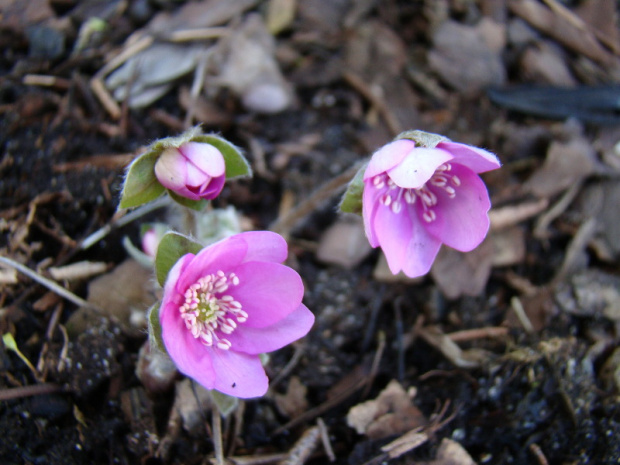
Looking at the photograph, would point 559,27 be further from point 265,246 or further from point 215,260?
point 215,260

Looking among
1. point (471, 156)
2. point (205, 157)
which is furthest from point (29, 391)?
point (471, 156)

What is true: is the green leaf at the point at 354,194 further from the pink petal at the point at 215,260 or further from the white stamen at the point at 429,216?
the pink petal at the point at 215,260

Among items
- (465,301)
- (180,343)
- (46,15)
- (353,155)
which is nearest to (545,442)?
(465,301)

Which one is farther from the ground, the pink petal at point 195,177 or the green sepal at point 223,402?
the pink petal at point 195,177

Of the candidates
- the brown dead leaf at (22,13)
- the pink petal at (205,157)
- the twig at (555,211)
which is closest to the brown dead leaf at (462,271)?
the twig at (555,211)

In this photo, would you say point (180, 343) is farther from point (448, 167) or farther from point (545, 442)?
point (545, 442)
